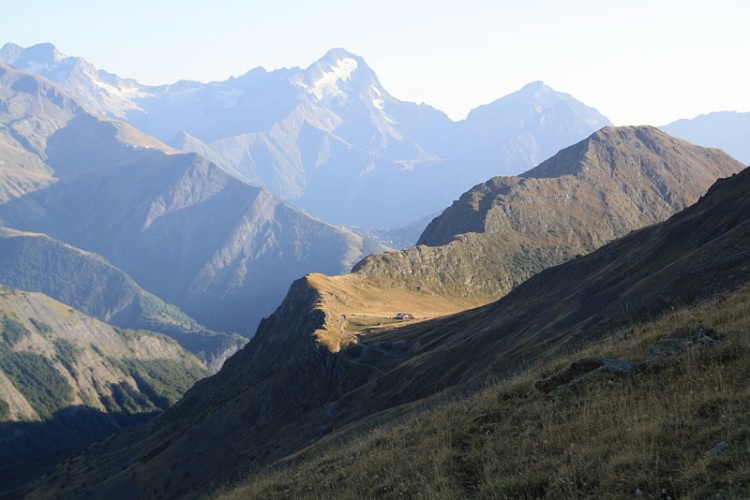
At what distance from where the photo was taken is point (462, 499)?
15336 mm

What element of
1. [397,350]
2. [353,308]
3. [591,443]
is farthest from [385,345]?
[591,443]

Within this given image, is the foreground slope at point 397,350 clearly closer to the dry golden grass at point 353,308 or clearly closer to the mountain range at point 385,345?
the mountain range at point 385,345

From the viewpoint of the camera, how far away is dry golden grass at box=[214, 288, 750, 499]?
13.4 meters

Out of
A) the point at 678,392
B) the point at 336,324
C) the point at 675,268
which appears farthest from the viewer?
the point at 336,324

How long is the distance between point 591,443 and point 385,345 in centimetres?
9977

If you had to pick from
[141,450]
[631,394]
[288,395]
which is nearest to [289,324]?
[288,395]

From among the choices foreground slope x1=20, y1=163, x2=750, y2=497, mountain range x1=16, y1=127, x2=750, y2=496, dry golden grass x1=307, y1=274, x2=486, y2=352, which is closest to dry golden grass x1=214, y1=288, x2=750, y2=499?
foreground slope x1=20, y1=163, x2=750, y2=497

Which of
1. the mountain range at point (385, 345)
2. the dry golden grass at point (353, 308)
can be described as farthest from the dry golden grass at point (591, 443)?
the dry golden grass at point (353, 308)

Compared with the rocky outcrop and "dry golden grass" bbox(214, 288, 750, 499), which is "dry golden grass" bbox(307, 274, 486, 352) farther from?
the rocky outcrop

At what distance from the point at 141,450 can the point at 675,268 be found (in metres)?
172

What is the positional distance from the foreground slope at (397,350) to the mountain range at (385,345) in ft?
0.95

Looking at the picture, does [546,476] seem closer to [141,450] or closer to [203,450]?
[203,450]

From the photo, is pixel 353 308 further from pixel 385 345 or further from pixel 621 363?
pixel 621 363

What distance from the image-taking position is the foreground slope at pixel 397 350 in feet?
150
